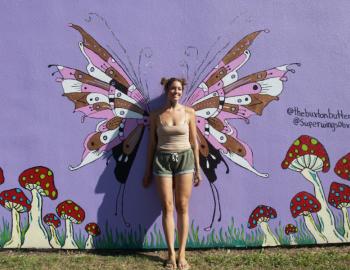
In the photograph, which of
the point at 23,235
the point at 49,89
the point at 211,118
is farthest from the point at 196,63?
the point at 23,235

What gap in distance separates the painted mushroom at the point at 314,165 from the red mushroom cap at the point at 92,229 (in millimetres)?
2140

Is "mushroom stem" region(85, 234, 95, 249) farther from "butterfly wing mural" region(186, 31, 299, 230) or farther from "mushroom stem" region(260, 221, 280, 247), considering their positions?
"mushroom stem" region(260, 221, 280, 247)

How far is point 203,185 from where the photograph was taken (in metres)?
3.96

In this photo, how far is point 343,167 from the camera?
4055mm

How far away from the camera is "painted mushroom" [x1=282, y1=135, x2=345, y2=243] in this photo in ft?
13.1

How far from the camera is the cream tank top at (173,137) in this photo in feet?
11.7

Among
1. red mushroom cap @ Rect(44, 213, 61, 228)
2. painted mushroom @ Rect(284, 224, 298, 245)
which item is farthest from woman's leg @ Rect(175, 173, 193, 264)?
red mushroom cap @ Rect(44, 213, 61, 228)

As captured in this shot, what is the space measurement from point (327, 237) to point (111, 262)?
237 centimetres

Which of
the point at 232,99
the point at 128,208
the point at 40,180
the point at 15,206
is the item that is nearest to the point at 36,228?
the point at 15,206

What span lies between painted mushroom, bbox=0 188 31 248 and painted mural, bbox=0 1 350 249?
1cm

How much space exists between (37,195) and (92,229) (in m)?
0.69

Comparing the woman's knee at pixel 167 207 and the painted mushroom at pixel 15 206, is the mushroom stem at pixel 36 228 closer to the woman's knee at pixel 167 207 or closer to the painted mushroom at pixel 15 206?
the painted mushroom at pixel 15 206

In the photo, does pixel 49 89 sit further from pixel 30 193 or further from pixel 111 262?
pixel 111 262

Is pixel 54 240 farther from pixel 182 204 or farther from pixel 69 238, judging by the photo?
pixel 182 204
